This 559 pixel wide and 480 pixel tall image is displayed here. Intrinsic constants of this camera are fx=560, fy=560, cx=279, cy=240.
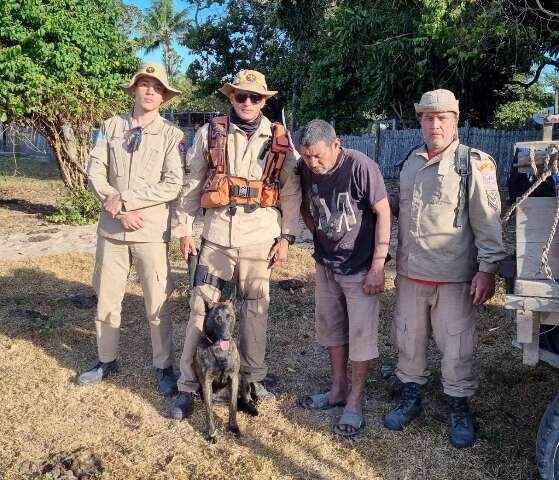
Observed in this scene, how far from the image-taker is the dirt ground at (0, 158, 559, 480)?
336 cm

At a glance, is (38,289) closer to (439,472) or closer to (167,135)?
(167,135)

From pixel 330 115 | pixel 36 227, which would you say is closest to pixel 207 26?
pixel 330 115

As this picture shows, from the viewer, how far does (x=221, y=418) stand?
157 inches

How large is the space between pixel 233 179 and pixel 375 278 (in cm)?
116

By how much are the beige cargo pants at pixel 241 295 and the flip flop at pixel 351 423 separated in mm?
788

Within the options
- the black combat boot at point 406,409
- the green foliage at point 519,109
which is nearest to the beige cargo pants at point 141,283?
the black combat boot at point 406,409

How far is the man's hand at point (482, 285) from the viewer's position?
3361 mm

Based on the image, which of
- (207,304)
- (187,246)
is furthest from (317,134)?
(207,304)

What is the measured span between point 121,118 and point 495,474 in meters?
Result: 3.56

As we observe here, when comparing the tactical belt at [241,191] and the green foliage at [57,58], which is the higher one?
the green foliage at [57,58]

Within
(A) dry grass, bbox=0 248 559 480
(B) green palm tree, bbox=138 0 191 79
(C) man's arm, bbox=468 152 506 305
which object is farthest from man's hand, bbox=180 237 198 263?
(B) green palm tree, bbox=138 0 191 79

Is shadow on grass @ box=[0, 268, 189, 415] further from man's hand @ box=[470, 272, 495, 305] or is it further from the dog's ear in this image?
man's hand @ box=[470, 272, 495, 305]

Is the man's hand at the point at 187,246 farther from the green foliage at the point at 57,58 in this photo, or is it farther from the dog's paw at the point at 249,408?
the green foliage at the point at 57,58

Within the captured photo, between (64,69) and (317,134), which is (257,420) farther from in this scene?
(64,69)
